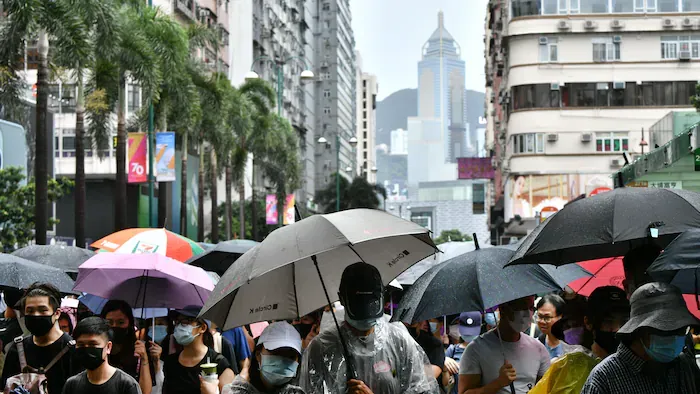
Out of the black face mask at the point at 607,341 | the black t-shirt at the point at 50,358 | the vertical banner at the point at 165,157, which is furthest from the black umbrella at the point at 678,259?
the vertical banner at the point at 165,157

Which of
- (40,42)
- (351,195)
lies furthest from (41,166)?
(351,195)

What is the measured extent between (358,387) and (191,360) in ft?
10.5

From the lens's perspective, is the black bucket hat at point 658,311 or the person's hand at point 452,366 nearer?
the black bucket hat at point 658,311

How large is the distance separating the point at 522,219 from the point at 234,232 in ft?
80.1

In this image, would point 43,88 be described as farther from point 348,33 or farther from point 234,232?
point 348,33

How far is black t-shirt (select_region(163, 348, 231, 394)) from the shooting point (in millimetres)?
8148

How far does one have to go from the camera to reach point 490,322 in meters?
12.4

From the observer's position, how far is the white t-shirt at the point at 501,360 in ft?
23.6

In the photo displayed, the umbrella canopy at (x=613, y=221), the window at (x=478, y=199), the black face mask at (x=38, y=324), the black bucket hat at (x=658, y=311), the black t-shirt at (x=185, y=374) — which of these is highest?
the window at (x=478, y=199)

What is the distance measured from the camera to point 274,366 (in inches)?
227

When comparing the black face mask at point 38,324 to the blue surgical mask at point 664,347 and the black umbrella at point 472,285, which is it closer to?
the black umbrella at point 472,285

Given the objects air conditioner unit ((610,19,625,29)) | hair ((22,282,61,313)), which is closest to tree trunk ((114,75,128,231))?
air conditioner unit ((610,19,625,29))

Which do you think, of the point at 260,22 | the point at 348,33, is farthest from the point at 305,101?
the point at 348,33

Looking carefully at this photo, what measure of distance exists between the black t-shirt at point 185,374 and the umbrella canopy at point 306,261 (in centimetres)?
148
